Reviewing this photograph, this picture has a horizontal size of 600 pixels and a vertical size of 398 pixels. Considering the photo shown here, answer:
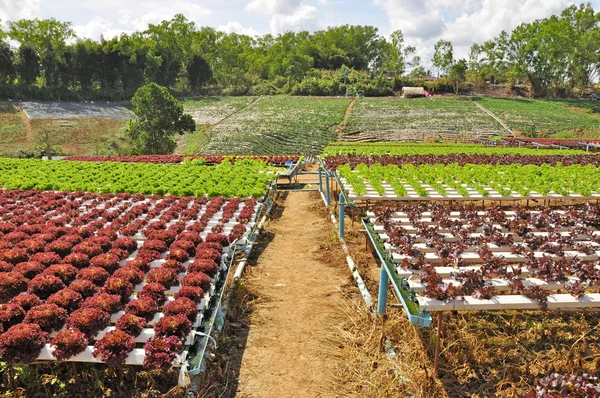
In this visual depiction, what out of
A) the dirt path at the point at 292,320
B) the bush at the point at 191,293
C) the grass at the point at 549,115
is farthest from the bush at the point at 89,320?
the grass at the point at 549,115

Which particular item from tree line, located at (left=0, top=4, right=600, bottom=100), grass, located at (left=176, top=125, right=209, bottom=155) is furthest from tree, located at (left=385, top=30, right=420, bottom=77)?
Result: grass, located at (left=176, top=125, right=209, bottom=155)

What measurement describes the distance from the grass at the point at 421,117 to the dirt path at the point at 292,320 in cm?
3412

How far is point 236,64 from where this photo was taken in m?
80.6

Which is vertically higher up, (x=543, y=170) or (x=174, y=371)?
(x=543, y=170)

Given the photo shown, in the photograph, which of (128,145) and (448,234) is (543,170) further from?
(128,145)

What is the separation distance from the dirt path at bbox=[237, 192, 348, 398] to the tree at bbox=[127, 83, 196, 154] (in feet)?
84.7

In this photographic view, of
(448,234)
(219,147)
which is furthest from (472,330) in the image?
(219,147)

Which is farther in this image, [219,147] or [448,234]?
[219,147]

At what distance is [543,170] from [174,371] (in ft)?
48.0

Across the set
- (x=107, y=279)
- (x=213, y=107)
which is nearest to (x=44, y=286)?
(x=107, y=279)

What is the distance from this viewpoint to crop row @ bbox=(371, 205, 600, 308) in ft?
17.1

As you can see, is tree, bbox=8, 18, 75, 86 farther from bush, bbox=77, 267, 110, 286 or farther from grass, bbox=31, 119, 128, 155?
bush, bbox=77, 267, 110, 286

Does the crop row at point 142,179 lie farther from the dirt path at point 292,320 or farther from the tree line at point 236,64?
the tree line at point 236,64

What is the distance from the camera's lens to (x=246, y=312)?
7168 mm
